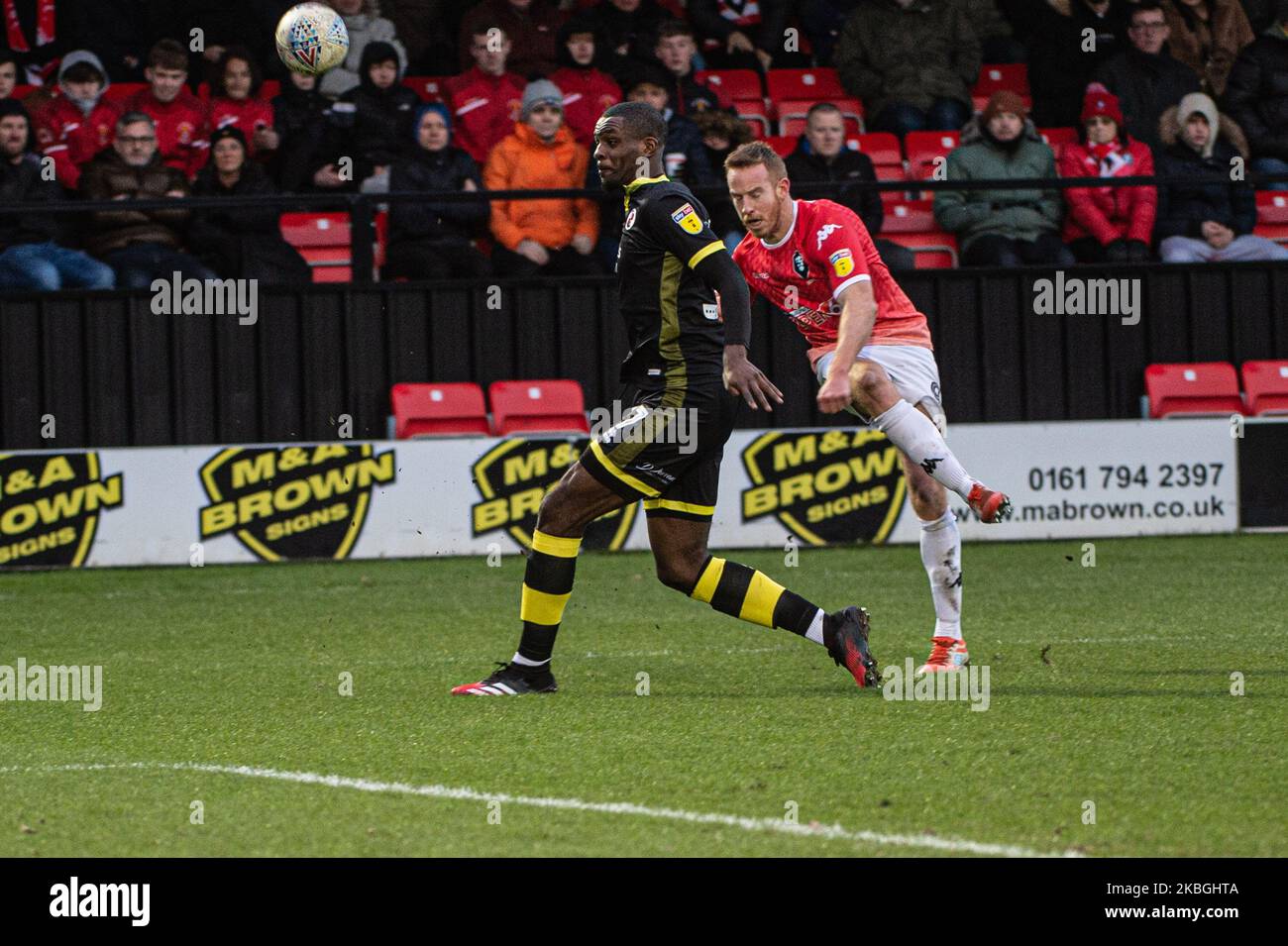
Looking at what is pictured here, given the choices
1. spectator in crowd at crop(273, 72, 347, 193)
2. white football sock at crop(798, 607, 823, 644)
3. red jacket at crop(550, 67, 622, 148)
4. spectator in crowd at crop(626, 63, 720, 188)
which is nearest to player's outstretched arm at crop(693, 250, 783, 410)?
white football sock at crop(798, 607, 823, 644)

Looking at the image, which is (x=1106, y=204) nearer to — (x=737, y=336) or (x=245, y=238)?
(x=245, y=238)

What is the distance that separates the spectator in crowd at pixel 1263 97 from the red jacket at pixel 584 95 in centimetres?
525

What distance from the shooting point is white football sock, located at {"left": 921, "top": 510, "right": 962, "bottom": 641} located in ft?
23.3

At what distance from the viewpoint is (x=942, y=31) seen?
52.4 ft

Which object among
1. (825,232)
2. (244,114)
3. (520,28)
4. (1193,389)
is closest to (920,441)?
(825,232)

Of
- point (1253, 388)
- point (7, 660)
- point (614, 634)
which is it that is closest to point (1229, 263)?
point (1253, 388)

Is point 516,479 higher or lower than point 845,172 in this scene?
lower

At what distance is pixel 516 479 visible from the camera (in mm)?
12672

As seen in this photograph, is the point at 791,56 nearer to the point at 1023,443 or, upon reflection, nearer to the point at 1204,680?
the point at 1023,443

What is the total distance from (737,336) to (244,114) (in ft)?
28.7

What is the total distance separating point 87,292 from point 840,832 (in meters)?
9.80

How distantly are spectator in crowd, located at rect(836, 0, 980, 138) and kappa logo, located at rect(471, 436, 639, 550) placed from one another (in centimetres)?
482
